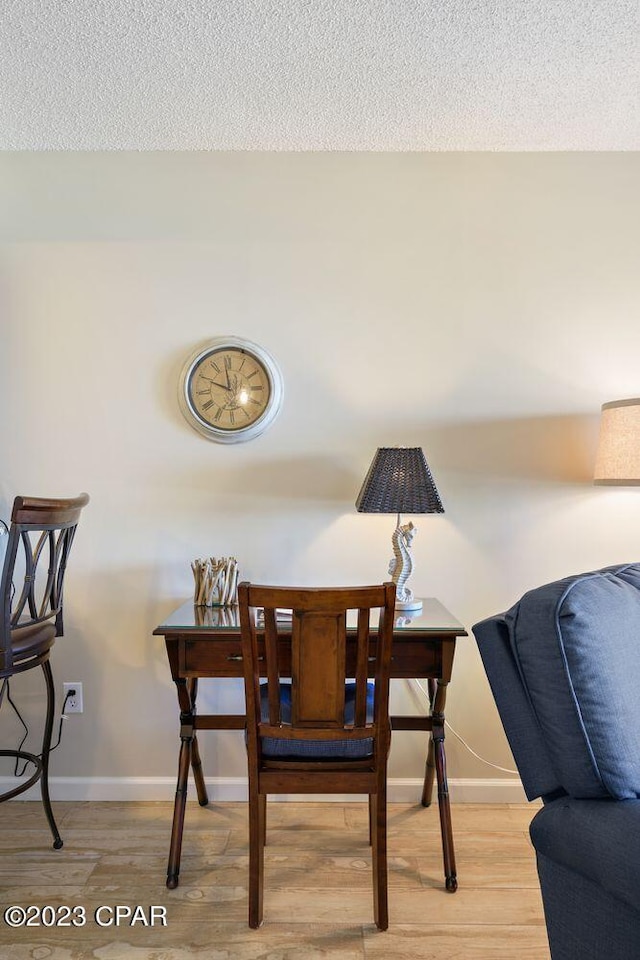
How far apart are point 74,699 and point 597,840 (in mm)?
1912

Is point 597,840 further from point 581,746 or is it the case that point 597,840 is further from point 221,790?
point 221,790

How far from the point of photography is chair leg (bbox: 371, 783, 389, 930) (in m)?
1.59

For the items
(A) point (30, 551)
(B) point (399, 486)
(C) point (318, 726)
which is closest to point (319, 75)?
(B) point (399, 486)

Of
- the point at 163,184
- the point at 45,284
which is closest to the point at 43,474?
the point at 45,284

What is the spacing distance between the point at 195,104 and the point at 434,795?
8.41ft

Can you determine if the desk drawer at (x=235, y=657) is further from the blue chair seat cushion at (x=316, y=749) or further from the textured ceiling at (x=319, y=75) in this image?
the textured ceiling at (x=319, y=75)

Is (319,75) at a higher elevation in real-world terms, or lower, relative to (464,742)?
higher

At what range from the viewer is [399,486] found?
6.58ft

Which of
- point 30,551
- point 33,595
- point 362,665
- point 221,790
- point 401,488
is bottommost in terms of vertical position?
point 221,790

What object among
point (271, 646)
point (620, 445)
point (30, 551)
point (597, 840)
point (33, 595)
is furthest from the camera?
point (620, 445)

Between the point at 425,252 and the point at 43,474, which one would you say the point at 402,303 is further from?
the point at 43,474

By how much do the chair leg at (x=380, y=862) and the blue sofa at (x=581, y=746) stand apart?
560mm

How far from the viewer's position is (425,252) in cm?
228

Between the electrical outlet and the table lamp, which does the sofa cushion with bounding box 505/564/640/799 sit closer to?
the table lamp
